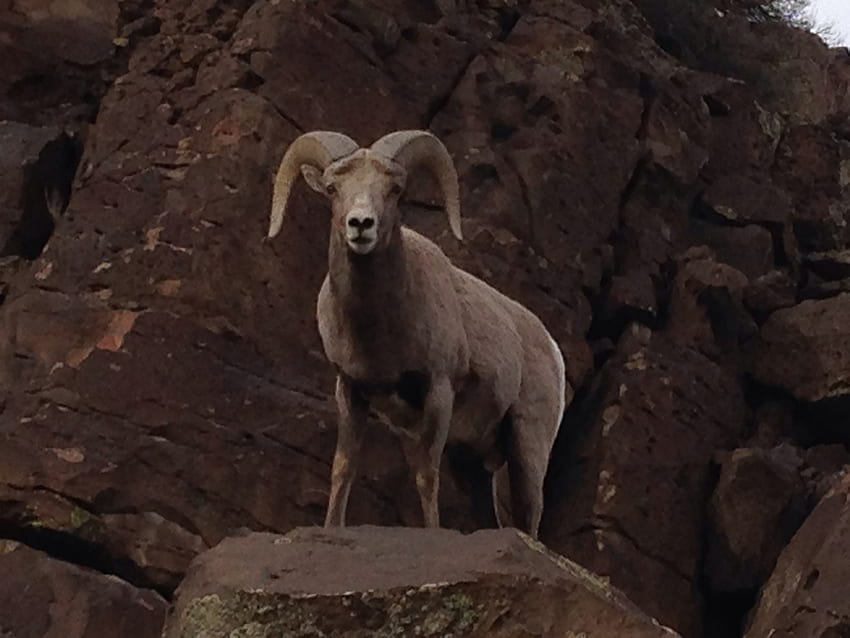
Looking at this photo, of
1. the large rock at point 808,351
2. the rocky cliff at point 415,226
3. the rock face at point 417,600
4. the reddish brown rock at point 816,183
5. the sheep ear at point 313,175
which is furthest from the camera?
the reddish brown rock at point 816,183

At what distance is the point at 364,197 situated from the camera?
7.39m

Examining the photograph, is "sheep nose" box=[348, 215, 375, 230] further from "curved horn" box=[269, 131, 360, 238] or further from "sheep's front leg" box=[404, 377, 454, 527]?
"sheep's front leg" box=[404, 377, 454, 527]

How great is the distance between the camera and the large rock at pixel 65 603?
9109 millimetres

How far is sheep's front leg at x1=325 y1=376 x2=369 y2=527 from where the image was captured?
802cm

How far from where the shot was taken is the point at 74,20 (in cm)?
1440

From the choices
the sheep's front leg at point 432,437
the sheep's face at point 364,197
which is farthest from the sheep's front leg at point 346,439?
the sheep's face at point 364,197

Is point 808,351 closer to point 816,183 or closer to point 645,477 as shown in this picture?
point 645,477

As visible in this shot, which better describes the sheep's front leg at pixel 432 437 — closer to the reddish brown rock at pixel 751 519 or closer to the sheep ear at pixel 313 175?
the sheep ear at pixel 313 175

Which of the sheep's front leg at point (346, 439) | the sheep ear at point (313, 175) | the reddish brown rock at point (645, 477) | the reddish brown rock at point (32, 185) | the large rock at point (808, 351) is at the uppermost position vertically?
the sheep ear at point (313, 175)

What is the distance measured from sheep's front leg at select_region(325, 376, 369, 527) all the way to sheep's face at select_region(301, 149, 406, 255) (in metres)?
0.88

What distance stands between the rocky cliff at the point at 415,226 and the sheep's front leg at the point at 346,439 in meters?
2.01

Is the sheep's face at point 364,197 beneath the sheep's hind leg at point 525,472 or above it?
above

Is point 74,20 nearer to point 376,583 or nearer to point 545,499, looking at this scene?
point 545,499

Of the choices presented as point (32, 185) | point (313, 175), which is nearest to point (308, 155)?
point (313, 175)
